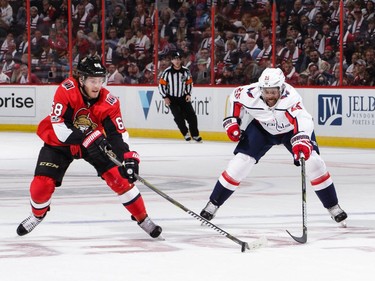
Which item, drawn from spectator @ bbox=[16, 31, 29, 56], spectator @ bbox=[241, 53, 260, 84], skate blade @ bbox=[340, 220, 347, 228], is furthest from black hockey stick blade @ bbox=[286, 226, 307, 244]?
spectator @ bbox=[16, 31, 29, 56]

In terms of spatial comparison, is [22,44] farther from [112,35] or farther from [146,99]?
[146,99]

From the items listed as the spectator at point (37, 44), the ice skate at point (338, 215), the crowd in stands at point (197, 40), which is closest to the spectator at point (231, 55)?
the crowd in stands at point (197, 40)

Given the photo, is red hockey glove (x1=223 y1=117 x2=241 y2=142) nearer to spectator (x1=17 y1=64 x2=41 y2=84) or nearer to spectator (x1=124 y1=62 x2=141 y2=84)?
spectator (x1=124 y1=62 x2=141 y2=84)

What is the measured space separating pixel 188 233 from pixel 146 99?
10.7 m

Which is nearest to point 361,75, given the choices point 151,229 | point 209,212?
point 209,212

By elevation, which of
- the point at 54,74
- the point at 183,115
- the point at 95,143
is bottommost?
the point at 183,115

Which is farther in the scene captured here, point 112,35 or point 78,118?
point 112,35

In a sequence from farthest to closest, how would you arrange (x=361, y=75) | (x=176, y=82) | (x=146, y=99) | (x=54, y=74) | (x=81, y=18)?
(x=54, y=74) < (x=81, y=18) < (x=146, y=99) < (x=176, y=82) < (x=361, y=75)

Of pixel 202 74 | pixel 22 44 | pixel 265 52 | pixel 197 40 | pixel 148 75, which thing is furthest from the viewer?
pixel 22 44

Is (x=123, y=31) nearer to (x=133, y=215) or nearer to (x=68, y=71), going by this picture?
(x=68, y=71)

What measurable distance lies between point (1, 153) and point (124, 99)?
3.96m

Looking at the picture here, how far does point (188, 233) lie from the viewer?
641cm

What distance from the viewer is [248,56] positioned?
618 inches

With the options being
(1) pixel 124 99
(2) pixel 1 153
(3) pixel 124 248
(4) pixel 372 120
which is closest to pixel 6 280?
(3) pixel 124 248
